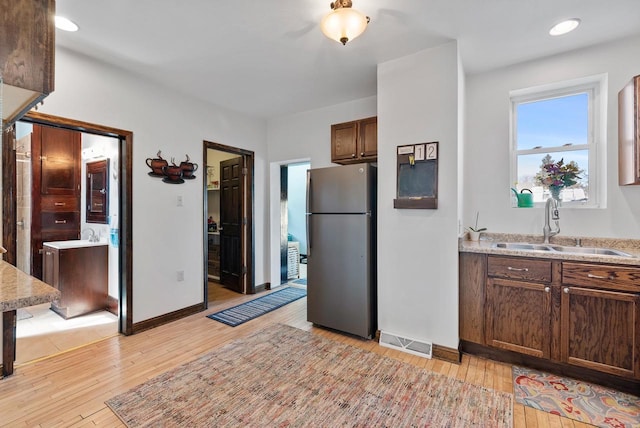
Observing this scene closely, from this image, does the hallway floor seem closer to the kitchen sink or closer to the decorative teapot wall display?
the decorative teapot wall display

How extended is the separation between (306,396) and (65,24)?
10.5 ft

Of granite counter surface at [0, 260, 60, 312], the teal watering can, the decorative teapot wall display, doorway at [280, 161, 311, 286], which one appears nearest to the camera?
granite counter surface at [0, 260, 60, 312]

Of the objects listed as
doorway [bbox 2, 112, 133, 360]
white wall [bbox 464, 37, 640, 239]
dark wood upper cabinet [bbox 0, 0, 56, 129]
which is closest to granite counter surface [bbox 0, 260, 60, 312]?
dark wood upper cabinet [bbox 0, 0, 56, 129]

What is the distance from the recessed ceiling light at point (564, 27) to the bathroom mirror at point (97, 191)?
15.4 feet

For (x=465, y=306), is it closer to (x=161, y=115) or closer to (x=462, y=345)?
(x=462, y=345)

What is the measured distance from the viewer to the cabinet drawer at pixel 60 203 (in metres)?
3.83

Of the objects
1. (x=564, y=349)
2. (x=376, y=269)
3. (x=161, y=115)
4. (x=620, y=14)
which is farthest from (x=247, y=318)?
(x=620, y=14)

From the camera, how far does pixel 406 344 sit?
2.59 m

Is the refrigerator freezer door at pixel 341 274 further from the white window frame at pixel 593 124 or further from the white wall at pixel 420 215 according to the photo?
the white window frame at pixel 593 124

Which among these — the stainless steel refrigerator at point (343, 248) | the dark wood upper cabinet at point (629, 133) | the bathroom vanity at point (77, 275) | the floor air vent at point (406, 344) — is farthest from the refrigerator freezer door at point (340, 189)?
the bathroom vanity at point (77, 275)

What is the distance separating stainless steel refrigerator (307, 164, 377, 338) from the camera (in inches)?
110

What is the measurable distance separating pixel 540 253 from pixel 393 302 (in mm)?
1218

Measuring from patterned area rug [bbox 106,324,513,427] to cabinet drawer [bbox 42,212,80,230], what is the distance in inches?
122

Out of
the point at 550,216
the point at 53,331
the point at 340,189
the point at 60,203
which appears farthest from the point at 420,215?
the point at 60,203
